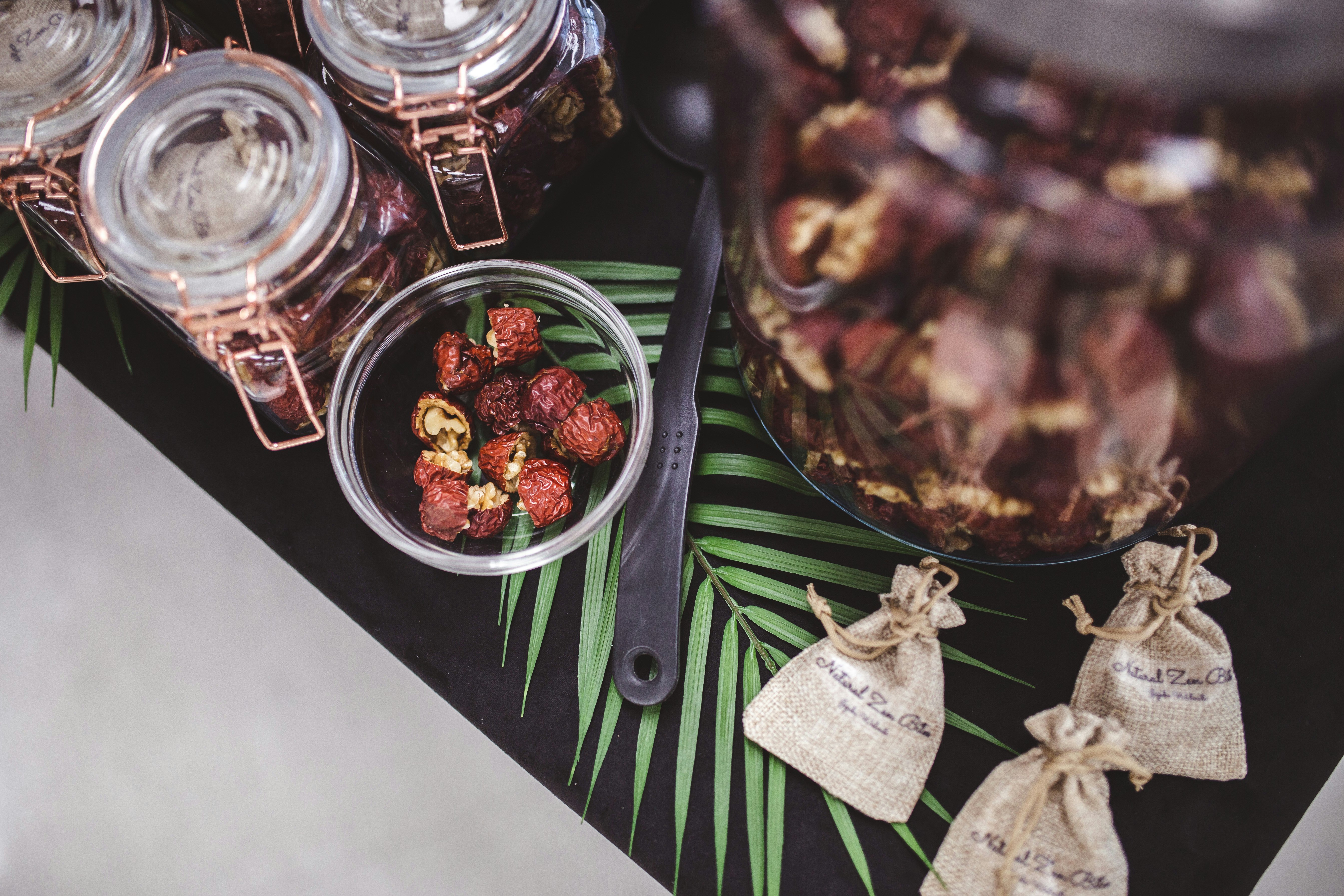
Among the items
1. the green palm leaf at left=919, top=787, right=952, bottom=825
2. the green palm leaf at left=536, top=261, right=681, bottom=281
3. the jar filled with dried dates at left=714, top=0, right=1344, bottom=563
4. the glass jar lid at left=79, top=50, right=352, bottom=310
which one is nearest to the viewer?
the jar filled with dried dates at left=714, top=0, right=1344, bottom=563

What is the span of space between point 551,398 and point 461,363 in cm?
9

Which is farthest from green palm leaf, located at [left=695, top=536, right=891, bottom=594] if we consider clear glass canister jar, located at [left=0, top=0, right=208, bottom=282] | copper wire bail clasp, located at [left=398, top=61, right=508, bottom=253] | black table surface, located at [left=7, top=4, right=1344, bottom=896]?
clear glass canister jar, located at [left=0, top=0, right=208, bottom=282]

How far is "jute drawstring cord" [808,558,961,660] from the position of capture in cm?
66

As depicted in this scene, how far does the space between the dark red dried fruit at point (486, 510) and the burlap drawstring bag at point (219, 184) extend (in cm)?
27

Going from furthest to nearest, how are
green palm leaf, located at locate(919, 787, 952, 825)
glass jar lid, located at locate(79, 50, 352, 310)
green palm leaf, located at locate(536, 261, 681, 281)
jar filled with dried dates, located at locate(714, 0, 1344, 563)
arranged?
1. green palm leaf, located at locate(536, 261, 681, 281)
2. green palm leaf, located at locate(919, 787, 952, 825)
3. glass jar lid, located at locate(79, 50, 352, 310)
4. jar filled with dried dates, located at locate(714, 0, 1344, 563)

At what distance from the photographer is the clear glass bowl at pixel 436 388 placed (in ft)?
2.25

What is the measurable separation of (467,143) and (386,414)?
247 millimetres

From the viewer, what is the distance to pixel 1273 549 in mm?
720

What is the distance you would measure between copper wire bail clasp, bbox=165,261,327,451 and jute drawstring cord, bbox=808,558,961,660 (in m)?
0.42

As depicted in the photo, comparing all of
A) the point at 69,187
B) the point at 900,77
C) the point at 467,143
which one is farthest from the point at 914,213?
the point at 69,187

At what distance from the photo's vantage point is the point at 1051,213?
0.42 meters

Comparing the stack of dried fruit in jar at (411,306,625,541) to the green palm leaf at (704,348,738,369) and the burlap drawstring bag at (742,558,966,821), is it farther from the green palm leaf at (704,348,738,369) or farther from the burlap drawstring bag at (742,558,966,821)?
the burlap drawstring bag at (742,558,966,821)

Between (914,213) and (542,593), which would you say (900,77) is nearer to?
(914,213)

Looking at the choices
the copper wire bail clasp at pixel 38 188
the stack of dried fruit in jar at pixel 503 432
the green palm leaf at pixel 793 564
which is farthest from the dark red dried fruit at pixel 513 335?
the copper wire bail clasp at pixel 38 188
